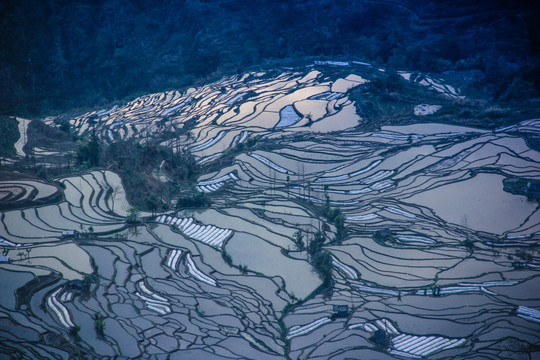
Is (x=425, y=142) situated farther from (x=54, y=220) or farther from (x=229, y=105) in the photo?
(x=54, y=220)

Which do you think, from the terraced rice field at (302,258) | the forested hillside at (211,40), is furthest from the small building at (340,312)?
the forested hillside at (211,40)

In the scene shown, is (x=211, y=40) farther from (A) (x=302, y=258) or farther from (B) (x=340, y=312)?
(B) (x=340, y=312)

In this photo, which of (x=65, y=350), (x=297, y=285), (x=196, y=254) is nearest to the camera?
(x=65, y=350)

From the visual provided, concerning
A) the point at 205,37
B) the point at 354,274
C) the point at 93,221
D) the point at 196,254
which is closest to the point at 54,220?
the point at 93,221

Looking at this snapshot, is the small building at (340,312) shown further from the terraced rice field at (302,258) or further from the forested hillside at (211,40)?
the forested hillside at (211,40)

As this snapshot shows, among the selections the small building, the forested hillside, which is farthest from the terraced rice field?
the forested hillside

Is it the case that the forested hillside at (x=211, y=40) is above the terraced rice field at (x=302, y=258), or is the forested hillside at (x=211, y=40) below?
above
